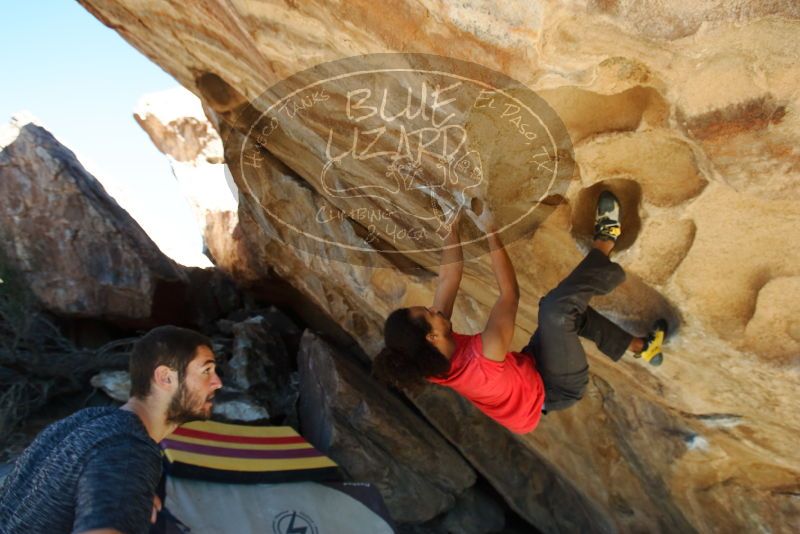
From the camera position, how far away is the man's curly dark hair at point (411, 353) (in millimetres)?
2305

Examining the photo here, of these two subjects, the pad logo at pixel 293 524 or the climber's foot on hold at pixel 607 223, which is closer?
the climber's foot on hold at pixel 607 223

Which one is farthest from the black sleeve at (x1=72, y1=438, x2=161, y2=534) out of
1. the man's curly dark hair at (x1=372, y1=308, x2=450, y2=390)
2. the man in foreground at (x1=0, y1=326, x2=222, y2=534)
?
the man's curly dark hair at (x1=372, y1=308, x2=450, y2=390)

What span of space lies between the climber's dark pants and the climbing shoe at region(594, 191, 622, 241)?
73 mm

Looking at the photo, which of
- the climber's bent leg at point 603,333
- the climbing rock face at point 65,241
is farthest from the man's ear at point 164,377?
the climbing rock face at point 65,241

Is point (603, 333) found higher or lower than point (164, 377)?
higher

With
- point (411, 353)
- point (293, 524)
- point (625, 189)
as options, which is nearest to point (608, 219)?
point (625, 189)

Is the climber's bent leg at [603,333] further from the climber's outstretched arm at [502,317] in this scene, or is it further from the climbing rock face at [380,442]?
the climbing rock face at [380,442]

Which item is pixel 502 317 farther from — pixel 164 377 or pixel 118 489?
pixel 118 489

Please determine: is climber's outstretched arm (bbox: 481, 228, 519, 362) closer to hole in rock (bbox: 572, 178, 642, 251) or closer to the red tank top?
the red tank top

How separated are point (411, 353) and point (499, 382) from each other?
347 millimetres

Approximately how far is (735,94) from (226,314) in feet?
21.3

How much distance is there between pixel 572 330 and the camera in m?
2.38

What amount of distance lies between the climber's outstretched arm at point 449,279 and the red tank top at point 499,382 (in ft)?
0.45

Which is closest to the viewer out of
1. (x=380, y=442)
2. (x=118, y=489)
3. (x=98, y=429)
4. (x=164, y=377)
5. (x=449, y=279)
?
(x=118, y=489)
